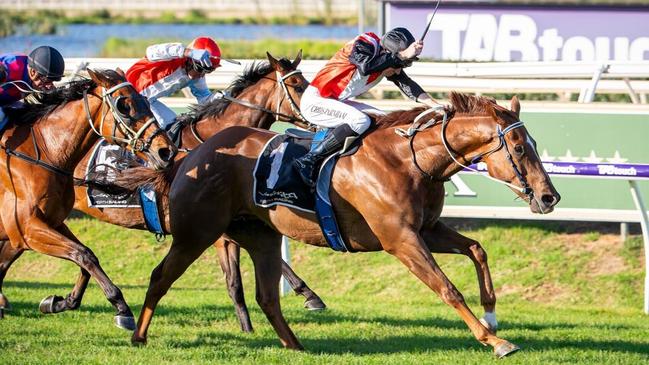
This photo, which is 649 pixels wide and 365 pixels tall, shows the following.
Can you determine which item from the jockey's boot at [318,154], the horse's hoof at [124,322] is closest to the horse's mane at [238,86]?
the jockey's boot at [318,154]

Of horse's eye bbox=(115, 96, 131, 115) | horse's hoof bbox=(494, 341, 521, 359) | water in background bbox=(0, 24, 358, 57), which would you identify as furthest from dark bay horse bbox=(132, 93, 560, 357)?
water in background bbox=(0, 24, 358, 57)

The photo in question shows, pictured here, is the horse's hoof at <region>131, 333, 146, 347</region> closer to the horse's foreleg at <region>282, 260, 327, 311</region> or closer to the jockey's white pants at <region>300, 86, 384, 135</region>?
the jockey's white pants at <region>300, 86, 384, 135</region>

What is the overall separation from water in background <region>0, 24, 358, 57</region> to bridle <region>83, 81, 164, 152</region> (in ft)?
54.1

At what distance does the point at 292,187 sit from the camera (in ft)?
23.9

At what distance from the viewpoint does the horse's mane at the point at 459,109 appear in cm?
702

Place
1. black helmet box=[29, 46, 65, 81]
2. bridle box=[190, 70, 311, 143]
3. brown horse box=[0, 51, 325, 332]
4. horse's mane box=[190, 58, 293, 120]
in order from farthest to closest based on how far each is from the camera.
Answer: horse's mane box=[190, 58, 293, 120] → bridle box=[190, 70, 311, 143] → brown horse box=[0, 51, 325, 332] → black helmet box=[29, 46, 65, 81]

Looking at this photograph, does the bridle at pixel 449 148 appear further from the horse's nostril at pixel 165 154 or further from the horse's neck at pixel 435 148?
the horse's nostril at pixel 165 154

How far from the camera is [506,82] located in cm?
1106

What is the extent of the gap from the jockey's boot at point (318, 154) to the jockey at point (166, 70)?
1.78 m

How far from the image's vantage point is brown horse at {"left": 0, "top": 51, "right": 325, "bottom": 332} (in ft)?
28.1

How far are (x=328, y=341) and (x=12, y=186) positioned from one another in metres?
2.28

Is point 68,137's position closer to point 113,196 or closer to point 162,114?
point 113,196

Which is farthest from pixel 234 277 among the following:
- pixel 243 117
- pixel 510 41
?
pixel 510 41

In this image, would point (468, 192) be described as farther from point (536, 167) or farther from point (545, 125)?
point (536, 167)
